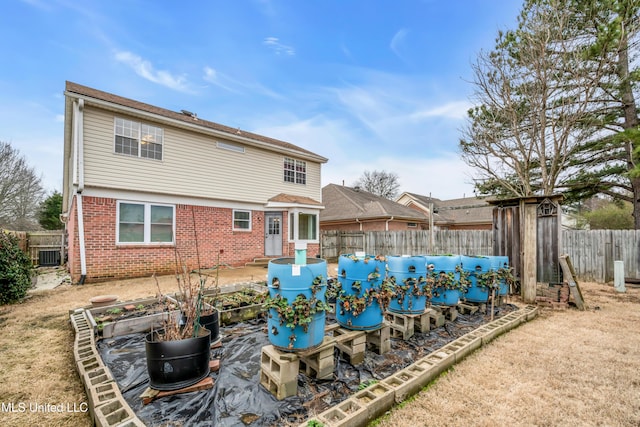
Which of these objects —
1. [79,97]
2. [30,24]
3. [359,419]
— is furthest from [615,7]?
[30,24]

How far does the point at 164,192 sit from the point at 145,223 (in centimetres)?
117

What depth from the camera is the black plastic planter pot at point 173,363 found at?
241 centimetres

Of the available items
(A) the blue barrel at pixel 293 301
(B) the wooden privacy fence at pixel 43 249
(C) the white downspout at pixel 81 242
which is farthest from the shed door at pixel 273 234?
(B) the wooden privacy fence at pixel 43 249

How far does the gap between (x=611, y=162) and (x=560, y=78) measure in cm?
406

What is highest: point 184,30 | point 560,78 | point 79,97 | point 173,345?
point 184,30

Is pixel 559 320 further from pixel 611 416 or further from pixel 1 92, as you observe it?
pixel 1 92

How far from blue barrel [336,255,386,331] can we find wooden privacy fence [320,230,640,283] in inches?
236

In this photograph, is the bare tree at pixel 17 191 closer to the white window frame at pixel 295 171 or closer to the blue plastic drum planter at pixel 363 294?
the white window frame at pixel 295 171

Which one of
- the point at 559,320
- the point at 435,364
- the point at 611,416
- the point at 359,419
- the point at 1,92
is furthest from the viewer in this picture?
the point at 1,92

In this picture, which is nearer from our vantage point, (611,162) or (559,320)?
(559,320)

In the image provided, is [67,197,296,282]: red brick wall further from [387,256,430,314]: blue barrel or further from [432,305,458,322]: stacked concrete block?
[432,305,458,322]: stacked concrete block

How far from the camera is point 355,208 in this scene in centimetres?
Answer: 1758

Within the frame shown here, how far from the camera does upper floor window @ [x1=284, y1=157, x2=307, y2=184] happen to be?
41.3 ft

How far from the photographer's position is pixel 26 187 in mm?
19547
